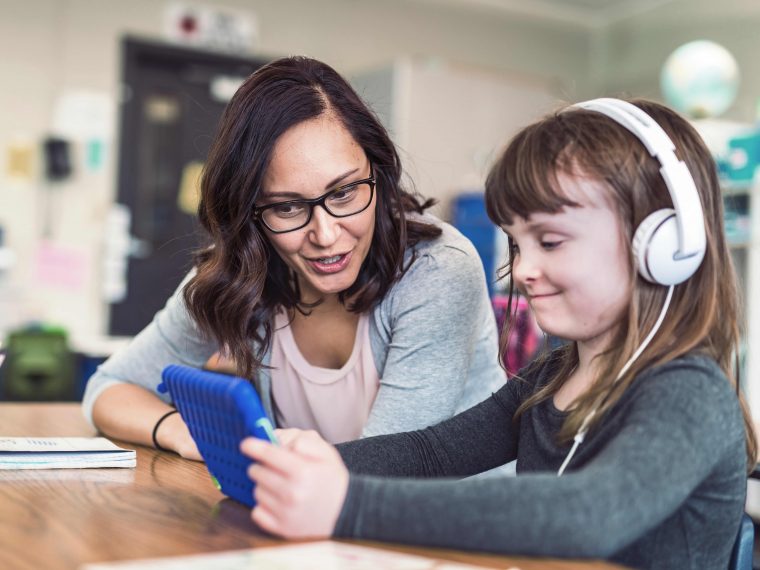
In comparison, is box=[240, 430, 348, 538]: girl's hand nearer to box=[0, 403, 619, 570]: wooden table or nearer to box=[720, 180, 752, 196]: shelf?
box=[0, 403, 619, 570]: wooden table

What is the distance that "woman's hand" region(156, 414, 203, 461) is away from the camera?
1.25m

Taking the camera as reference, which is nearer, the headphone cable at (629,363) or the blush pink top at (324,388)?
the headphone cable at (629,363)

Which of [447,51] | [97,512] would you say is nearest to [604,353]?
[97,512]

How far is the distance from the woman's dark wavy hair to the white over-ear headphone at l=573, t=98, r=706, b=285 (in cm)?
54

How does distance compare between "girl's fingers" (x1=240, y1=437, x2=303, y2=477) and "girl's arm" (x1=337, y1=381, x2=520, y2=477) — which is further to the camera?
"girl's arm" (x1=337, y1=381, x2=520, y2=477)

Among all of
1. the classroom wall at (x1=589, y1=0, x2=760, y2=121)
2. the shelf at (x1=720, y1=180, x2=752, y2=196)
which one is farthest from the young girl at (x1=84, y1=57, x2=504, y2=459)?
the classroom wall at (x1=589, y1=0, x2=760, y2=121)

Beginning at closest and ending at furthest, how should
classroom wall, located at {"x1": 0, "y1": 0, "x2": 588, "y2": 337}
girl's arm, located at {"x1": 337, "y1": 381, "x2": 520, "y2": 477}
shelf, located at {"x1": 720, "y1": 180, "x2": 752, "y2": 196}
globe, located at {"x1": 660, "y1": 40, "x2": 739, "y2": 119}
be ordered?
girl's arm, located at {"x1": 337, "y1": 381, "x2": 520, "y2": 477}, shelf, located at {"x1": 720, "y1": 180, "x2": 752, "y2": 196}, globe, located at {"x1": 660, "y1": 40, "x2": 739, "y2": 119}, classroom wall, located at {"x1": 0, "y1": 0, "x2": 588, "y2": 337}

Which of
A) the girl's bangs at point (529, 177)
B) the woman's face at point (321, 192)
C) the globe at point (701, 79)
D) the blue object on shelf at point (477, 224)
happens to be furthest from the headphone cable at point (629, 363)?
the blue object on shelf at point (477, 224)

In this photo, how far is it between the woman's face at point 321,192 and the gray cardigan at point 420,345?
0.10m

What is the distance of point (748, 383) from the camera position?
12.0 feet

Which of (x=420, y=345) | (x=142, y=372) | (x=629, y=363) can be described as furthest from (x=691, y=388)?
(x=142, y=372)

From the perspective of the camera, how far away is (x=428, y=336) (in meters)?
1.28

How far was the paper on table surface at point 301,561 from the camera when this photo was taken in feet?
2.25

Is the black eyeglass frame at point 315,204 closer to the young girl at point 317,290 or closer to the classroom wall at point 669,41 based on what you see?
the young girl at point 317,290
